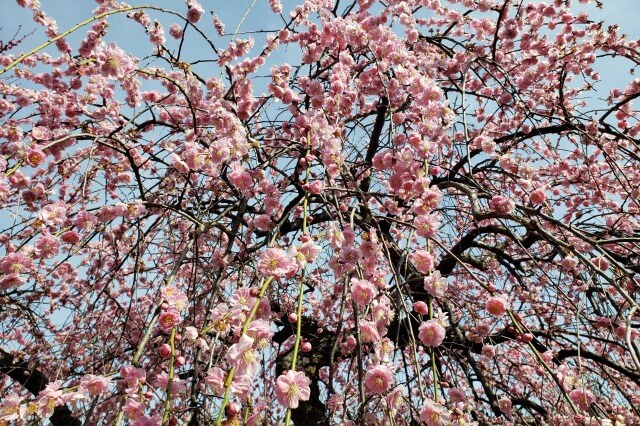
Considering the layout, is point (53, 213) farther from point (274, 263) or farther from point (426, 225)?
point (426, 225)

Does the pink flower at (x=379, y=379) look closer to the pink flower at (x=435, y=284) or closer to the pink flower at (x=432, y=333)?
the pink flower at (x=432, y=333)

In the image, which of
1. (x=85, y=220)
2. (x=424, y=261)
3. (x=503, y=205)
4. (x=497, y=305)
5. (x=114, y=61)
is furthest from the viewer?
(x=114, y=61)

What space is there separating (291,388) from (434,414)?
1.62 feet

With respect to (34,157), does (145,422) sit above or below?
below

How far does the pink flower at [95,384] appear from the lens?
1453 millimetres

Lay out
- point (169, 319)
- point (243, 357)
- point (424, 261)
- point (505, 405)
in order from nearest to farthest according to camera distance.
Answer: point (243, 357) < point (169, 319) < point (424, 261) < point (505, 405)

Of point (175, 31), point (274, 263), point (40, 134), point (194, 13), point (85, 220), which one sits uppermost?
point (175, 31)

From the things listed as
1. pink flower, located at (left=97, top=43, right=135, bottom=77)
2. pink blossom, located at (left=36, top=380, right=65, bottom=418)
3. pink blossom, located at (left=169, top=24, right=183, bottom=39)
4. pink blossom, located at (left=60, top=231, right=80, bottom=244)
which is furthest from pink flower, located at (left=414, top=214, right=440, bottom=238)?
pink blossom, located at (left=169, top=24, right=183, bottom=39)

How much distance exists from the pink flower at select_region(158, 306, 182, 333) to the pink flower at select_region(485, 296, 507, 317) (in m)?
1.19

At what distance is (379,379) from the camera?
163 cm

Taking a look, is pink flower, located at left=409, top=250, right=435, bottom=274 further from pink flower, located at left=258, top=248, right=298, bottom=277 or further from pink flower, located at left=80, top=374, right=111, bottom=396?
pink flower, located at left=80, top=374, right=111, bottom=396

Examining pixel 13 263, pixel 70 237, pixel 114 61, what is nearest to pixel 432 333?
pixel 70 237

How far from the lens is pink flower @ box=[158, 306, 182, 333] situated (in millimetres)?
1476

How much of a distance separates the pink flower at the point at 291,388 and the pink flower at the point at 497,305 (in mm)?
838
